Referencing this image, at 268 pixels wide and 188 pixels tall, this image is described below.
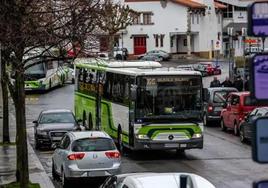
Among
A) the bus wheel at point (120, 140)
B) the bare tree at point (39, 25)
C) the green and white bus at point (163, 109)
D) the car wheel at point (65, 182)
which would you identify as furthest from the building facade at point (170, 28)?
the bare tree at point (39, 25)

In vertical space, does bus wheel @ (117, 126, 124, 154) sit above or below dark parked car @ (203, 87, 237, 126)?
below

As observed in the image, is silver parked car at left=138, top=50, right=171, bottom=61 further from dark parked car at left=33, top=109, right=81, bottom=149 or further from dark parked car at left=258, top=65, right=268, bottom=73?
dark parked car at left=258, top=65, right=268, bottom=73

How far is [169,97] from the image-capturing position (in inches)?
912

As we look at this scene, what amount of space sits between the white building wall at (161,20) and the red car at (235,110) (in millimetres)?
62372

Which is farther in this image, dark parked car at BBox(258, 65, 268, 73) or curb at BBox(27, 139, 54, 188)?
curb at BBox(27, 139, 54, 188)

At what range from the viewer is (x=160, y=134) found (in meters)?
23.2

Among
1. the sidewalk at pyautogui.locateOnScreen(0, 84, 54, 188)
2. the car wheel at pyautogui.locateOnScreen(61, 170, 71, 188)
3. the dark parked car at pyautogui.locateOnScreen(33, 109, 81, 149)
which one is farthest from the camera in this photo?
the dark parked car at pyautogui.locateOnScreen(33, 109, 81, 149)

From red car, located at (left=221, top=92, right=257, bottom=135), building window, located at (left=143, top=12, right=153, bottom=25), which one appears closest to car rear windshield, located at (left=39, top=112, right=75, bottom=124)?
red car, located at (left=221, top=92, right=257, bottom=135)

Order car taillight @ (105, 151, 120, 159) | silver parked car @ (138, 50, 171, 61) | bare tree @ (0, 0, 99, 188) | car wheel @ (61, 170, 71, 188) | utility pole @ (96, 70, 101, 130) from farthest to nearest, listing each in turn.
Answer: silver parked car @ (138, 50, 171, 61)
utility pole @ (96, 70, 101, 130)
car wheel @ (61, 170, 71, 188)
car taillight @ (105, 151, 120, 159)
bare tree @ (0, 0, 99, 188)

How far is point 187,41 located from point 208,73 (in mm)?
26260

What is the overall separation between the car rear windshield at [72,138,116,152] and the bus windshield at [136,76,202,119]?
4.63 metres

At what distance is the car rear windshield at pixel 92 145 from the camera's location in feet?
60.2

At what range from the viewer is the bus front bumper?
75.9 feet

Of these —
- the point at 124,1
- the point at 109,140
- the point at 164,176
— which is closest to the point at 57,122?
the point at 109,140
